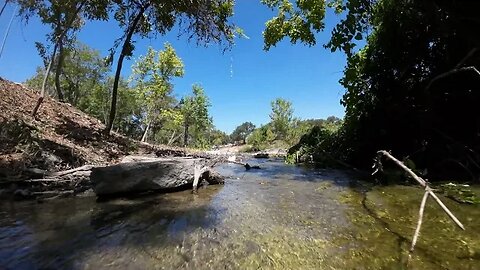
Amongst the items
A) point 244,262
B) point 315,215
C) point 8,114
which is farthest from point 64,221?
point 8,114

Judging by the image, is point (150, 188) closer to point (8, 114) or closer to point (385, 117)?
point (8, 114)

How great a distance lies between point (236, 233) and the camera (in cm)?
524

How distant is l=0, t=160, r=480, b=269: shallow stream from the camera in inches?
160

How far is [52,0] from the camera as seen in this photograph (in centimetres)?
1789

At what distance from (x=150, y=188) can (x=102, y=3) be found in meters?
10.3

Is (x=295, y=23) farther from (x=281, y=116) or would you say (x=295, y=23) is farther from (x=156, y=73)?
(x=281, y=116)

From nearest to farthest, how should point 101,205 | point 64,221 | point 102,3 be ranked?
point 64,221 < point 101,205 < point 102,3

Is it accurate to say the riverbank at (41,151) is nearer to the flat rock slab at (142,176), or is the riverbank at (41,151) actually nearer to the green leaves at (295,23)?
the flat rock slab at (142,176)

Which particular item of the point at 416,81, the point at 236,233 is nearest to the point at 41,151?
the point at 236,233

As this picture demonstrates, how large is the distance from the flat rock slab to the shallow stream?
0.38m

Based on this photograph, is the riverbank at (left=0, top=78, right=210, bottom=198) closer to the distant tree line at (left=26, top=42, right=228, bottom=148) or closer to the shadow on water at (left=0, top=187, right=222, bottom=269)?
the shadow on water at (left=0, top=187, right=222, bottom=269)

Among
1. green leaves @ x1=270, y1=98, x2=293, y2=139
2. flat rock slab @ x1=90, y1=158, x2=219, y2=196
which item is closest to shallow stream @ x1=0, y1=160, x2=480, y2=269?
flat rock slab @ x1=90, y1=158, x2=219, y2=196

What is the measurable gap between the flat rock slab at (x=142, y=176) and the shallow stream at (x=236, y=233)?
1.24ft

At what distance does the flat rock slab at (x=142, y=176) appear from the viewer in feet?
24.6
